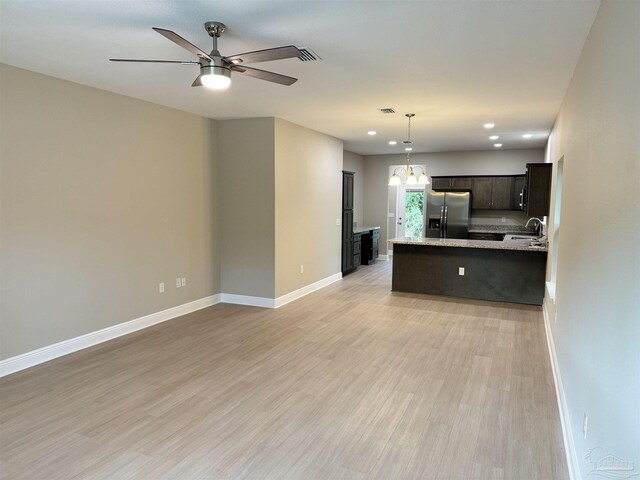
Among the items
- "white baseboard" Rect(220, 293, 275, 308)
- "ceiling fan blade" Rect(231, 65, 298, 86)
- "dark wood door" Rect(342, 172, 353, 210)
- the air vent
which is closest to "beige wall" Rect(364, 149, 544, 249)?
"dark wood door" Rect(342, 172, 353, 210)

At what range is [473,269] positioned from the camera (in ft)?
20.6

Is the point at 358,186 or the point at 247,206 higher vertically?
the point at 358,186

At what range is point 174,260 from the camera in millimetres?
5230

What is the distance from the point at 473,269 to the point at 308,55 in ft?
14.7

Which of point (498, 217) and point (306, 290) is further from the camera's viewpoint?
point (498, 217)

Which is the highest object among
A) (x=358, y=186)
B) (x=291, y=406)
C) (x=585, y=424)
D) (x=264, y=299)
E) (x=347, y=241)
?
(x=358, y=186)

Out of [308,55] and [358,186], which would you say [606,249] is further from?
[358,186]

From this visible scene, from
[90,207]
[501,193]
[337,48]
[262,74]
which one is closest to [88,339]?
[90,207]

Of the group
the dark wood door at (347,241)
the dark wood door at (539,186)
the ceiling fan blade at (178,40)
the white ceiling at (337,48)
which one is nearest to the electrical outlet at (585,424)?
the white ceiling at (337,48)

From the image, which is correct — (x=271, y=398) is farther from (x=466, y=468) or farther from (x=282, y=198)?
(x=282, y=198)

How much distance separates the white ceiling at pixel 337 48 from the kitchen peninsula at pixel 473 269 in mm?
2048

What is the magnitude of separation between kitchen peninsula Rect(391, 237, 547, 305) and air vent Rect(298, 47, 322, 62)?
3968 mm

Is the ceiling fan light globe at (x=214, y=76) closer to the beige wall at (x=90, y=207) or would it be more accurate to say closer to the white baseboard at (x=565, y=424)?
the beige wall at (x=90, y=207)

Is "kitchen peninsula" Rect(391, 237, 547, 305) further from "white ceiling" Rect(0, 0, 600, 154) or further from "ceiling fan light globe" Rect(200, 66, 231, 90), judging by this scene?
"ceiling fan light globe" Rect(200, 66, 231, 90)
